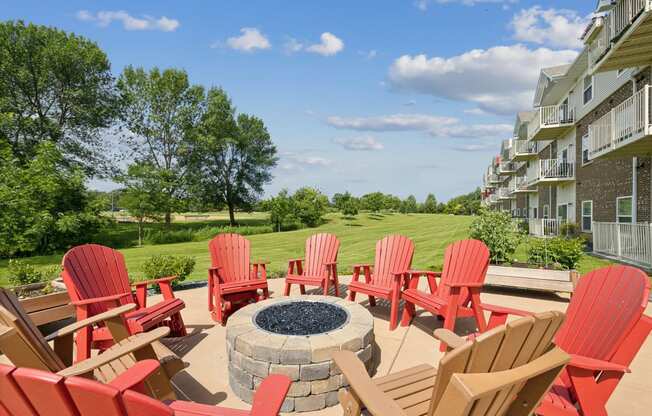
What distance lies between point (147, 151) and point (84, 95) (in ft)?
21.1

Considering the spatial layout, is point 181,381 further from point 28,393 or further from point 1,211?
point 1,211

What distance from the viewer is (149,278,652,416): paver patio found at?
9.20 ft

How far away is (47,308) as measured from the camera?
13.3 ft

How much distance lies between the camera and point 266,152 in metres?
32.6

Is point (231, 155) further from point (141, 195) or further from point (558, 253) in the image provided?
point (558, 253)

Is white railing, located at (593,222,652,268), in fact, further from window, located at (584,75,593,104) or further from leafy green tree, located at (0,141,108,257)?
leafy green tree, located at (0,141,108,257)

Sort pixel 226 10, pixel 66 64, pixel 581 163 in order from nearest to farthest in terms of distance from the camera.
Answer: pixel 226 10 < pixel 581 163 < pixel 66 64

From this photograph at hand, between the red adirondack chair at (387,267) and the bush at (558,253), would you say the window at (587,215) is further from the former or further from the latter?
the red adirondack chair at (387,267)

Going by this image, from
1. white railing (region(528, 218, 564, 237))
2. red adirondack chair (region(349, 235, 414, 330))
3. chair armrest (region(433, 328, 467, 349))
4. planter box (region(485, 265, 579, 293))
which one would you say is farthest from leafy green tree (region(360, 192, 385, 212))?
chair armrest (region(433, 328, 467, 349))

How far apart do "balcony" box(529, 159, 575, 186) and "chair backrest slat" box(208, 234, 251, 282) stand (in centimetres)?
1645

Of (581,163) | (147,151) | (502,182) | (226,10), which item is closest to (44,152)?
(226,10)

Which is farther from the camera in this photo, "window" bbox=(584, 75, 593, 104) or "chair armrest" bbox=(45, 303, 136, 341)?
"window" bbox=(584, 75, 593, 104)

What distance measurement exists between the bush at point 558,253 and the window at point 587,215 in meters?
8.61

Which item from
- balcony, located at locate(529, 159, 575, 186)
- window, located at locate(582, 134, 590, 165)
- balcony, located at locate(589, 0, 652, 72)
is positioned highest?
balcony, located at locate(589, 0, 652, 72)
